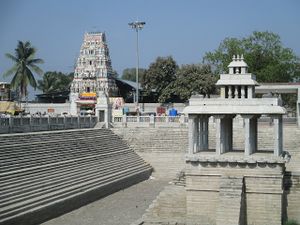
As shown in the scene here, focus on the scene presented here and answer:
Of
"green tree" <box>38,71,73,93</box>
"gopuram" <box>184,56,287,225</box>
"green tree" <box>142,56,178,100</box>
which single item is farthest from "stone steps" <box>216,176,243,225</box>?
"green tree" <box>38,71,73,93</box>

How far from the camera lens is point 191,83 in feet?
167

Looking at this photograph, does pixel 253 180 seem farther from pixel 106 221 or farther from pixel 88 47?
pixel 88 47

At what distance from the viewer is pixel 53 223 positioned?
19062 mm

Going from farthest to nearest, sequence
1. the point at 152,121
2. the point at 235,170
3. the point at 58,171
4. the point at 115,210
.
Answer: the point at 152,121
the point at 58,171
the point at 115,210
the point at 235,170

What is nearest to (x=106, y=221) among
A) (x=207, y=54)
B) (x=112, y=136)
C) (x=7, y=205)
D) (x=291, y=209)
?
(x=7, y=205)

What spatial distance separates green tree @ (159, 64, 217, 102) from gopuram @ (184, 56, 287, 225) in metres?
30.3

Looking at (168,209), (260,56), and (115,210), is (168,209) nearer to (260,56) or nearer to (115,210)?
(115,210)

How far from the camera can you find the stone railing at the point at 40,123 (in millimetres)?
26573

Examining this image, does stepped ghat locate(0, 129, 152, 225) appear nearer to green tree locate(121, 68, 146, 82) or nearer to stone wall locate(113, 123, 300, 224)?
stone wall locate(113, 123, 300, 224)

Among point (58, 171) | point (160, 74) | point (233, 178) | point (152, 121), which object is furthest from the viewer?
point (160, 74)

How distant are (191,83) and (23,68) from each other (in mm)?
15109

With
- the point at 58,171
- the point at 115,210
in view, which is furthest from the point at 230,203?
the point at 58,171

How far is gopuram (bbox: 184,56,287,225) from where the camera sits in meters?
17.5

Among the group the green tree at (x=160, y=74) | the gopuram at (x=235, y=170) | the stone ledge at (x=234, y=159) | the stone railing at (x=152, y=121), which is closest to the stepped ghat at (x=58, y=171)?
the stone railing at (x=152, y=121)
